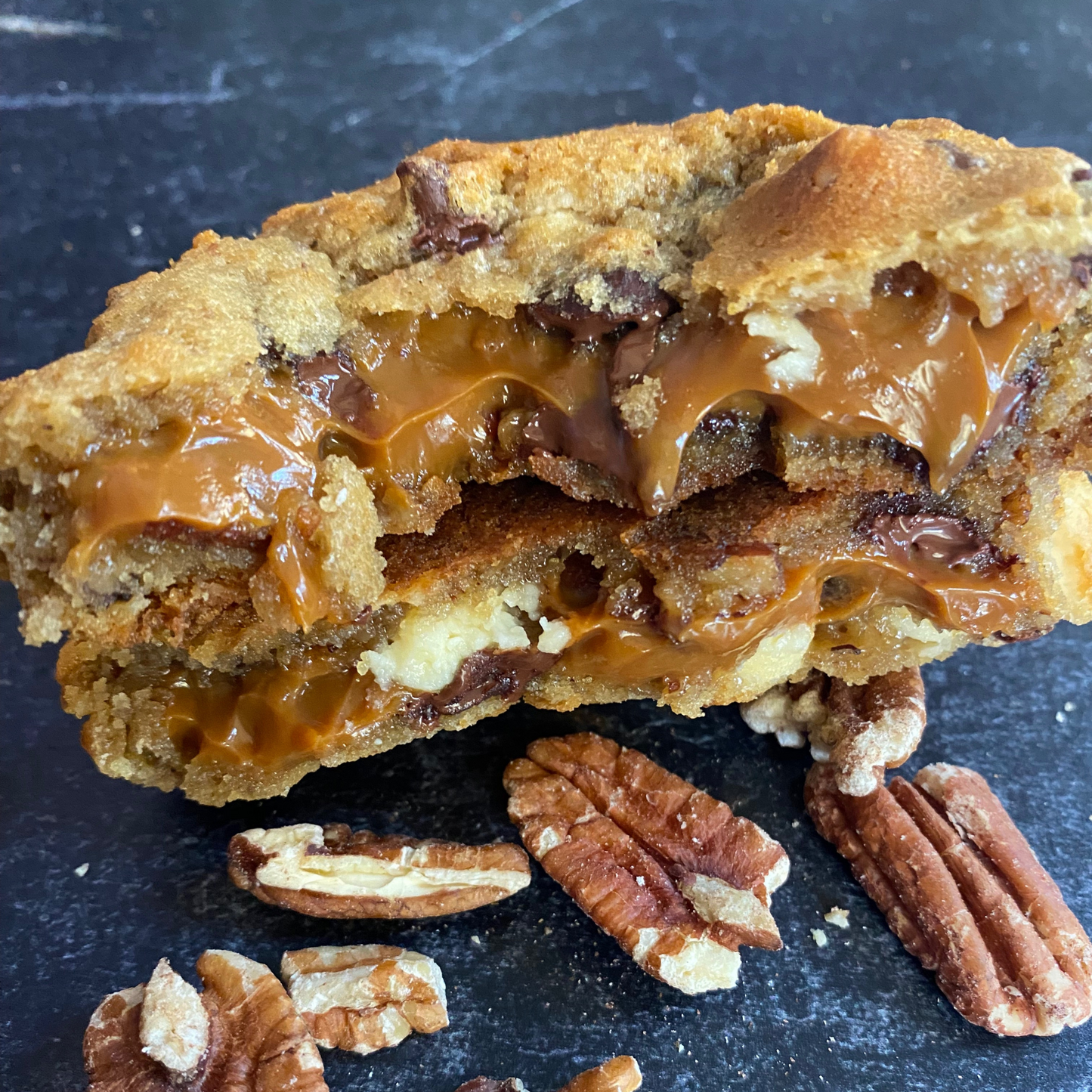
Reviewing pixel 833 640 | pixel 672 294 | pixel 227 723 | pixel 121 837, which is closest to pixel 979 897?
pixel 833 640

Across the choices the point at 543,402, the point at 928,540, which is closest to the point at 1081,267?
the point at 928,540

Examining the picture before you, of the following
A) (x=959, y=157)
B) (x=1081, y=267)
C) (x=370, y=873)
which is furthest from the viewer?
(x=370, y=873)

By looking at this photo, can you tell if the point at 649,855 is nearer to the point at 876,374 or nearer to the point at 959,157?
the point at 876,374

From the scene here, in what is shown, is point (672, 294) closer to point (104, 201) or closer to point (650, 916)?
point (650, 916)

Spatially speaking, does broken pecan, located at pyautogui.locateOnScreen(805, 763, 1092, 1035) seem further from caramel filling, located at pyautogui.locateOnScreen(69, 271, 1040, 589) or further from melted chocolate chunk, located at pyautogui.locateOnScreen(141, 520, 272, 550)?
melted chocolate chunk, located at pyautogui.locateOnScreen(141, 520, 272, 550)

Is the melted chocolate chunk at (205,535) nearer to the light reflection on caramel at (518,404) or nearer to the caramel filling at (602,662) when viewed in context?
the light reflection on caramel at (518,404)

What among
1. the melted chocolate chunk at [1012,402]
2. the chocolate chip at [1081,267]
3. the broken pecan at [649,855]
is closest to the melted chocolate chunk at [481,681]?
the broken pecan at [649,855]
